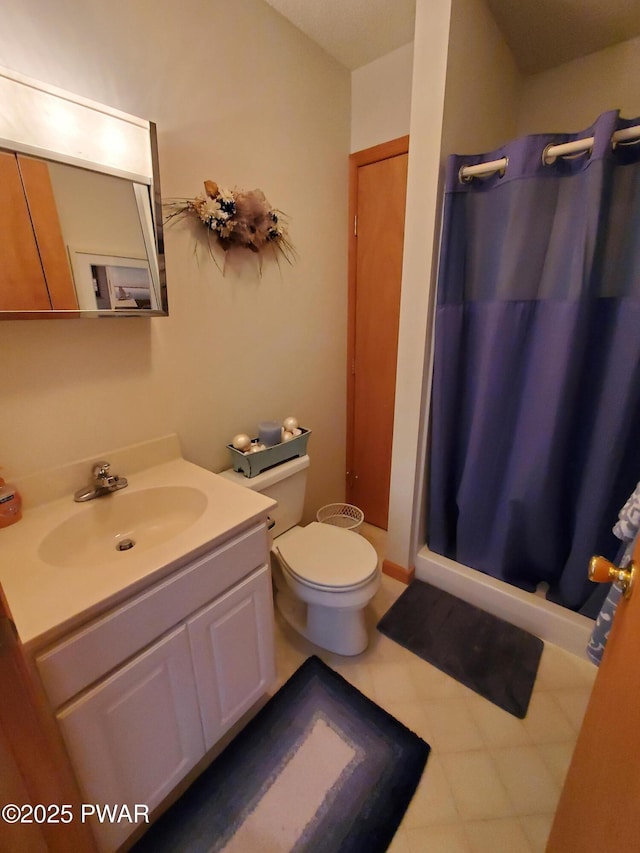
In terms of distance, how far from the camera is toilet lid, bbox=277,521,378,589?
4.42 ft

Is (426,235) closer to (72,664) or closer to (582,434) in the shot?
(582,434)

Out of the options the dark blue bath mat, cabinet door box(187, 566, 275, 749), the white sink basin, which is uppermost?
the white sink basin

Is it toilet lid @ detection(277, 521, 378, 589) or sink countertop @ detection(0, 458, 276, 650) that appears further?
toilet lid @ detection(277, 521, 378, 589)

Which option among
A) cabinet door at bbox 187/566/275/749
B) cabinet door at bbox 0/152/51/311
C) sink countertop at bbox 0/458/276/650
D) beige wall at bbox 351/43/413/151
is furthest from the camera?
beige wall at bbox 351/43/413/151

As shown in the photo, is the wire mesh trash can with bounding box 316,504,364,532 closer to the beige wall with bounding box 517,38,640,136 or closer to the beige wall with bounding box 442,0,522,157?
the beige wall with bounding box 442,0,522,157

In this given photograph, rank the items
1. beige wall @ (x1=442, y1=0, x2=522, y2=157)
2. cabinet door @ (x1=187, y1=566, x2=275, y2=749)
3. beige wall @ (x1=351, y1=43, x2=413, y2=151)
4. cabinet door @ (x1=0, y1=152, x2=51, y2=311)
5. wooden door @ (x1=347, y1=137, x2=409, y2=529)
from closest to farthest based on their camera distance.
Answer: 1. cabinet door @ (x1=0, y1=152, x2=51, y2=311)
2. cabinet door @ (x1=187, y1=566, x2=275, y2=749)
3. beige wall @ (x1=442, y1=0, x2=522, y2=157)
4. beige wall @ (x1=351, y1=43, x2=413, y2=151)
5. wooden door @ (x1=347, y1=137, x2=409, y2=529)

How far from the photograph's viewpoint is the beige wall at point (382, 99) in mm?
1610

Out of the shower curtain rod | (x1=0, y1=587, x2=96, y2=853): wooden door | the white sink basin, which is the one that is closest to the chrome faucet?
the white sink basin

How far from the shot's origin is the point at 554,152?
3.89ft

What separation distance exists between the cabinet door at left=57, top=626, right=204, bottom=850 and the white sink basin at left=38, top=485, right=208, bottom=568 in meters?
0.29

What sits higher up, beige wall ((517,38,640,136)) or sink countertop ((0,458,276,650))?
beige wall ((517,38,640,136))

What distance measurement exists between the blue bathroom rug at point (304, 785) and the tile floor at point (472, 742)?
0.06m

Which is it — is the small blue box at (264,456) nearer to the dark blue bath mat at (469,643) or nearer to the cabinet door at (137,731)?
the cabinet door at (137,731)

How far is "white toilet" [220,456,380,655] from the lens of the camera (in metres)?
1.35
